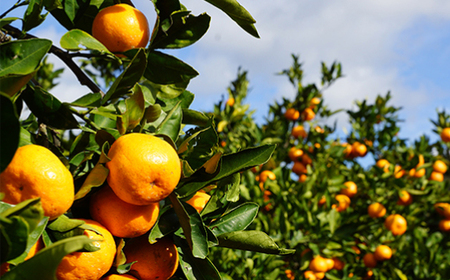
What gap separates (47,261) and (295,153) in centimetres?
318

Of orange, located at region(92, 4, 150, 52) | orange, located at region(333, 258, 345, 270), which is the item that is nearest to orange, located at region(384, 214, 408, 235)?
orange, located at region(333, 258, 345, 270)

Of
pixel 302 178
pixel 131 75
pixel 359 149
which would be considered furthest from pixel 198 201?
pixel 359 149

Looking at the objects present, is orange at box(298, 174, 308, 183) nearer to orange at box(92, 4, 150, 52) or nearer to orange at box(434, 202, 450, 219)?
orange at box(434, 202, 450, 219)

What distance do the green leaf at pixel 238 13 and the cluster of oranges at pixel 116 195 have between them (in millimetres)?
353

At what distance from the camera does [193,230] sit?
33.1 inches

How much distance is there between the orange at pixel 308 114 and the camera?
3.89 metres

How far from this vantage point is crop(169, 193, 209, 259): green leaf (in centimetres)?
82

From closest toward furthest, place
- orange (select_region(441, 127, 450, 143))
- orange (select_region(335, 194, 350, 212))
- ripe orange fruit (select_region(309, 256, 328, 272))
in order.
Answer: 1. ripe orange fruit (select_region(309, 256, 328, 272))
2. orange (select_region(335, 194, 350, 212))
3. orange (select_region(441, 127, 450, 143))

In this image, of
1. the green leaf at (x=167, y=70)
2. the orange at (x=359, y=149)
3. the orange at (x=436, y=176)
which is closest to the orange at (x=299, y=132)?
the orange at (x=359, y=149)

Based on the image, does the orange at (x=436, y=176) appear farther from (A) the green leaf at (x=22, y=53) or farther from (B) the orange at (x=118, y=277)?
(A) the green leaf at (x=22, y=53)

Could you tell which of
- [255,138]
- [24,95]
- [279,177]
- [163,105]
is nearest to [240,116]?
[255,138]

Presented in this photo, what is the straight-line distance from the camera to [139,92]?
86 centimetres

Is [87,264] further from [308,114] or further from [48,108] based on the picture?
[308,114]

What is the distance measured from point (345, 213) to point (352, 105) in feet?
5.16
